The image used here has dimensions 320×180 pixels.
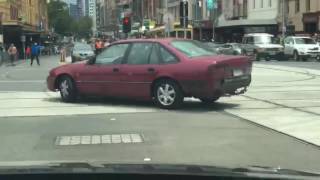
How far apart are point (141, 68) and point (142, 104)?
1091mm

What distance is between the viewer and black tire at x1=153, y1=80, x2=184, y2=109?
13266 millimetres

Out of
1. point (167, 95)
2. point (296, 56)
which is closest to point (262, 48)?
point (296, 56)

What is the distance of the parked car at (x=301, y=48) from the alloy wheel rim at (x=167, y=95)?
99.9 feet

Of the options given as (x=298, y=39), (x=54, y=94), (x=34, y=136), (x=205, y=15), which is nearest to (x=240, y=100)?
(x=54, y=94)

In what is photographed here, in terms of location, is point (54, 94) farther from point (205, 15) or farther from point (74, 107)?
point (205, 15)

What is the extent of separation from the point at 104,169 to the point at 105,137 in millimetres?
7547

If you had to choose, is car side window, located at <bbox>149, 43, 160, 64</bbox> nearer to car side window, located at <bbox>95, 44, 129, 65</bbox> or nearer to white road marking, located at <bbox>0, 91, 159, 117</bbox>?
car side window, located at <bbox>95, 44, 129, 65</bbox>

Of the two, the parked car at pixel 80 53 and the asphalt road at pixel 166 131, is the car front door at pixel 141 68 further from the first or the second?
the parked car at pixel 80 53

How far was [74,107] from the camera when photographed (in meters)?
14.3

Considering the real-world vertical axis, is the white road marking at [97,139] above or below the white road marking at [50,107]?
below

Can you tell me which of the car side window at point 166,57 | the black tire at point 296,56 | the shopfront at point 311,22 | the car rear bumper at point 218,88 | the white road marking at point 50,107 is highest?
the shopfront at point 311,22

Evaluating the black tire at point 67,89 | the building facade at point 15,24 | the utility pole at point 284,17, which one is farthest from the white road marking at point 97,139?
the building facade at point 15,24

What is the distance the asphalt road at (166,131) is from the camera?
27.6 ft

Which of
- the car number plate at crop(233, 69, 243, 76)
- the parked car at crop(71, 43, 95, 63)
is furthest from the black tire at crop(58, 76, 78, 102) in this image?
the parked car at crop(71, 43, 95, 63)
